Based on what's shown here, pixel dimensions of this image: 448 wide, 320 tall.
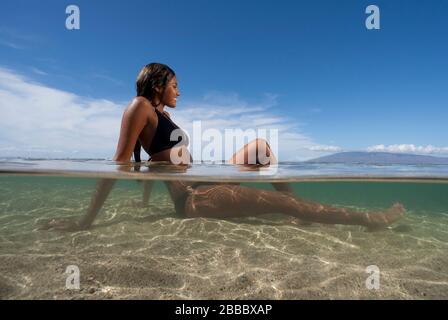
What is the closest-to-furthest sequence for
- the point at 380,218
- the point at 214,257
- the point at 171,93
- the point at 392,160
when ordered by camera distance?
the point at 214,257 < the point at 171,93 < the point at 380,218 < the point at 392,160

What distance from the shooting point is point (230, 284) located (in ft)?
11.1

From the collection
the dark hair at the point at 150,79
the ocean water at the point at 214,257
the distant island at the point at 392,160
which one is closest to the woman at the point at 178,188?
the dark hair at the point at 150,79

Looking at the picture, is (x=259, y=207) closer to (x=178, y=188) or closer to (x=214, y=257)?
(x=214, y=257)

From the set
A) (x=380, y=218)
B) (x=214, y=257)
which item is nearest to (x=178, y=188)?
(x=214, y=257)

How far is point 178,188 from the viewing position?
522cm

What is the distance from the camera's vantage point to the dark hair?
4676 mm

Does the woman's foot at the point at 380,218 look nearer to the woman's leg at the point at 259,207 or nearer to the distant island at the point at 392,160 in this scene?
the woman's leg at the point at 259,207

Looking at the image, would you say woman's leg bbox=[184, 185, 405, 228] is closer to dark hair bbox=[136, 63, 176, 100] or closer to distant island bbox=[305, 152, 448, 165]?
dark hair bbox=[136, 63, 176, 100]

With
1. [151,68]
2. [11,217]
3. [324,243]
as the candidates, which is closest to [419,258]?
[324,243]

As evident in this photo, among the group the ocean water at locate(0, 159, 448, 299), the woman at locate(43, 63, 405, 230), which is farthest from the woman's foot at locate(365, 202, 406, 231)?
the ocean water at locate(0, 159, 448, 299)

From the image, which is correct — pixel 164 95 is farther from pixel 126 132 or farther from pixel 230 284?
pixel 230 284

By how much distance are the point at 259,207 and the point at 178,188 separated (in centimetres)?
184

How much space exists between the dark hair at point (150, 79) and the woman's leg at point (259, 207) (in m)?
2.17

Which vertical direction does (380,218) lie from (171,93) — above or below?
below
